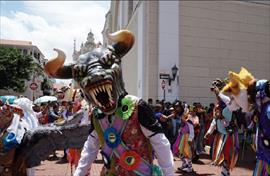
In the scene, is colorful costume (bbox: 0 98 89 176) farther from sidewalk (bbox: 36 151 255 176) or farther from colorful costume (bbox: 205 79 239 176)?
sidewalk (bbox: 36 151 255 176)

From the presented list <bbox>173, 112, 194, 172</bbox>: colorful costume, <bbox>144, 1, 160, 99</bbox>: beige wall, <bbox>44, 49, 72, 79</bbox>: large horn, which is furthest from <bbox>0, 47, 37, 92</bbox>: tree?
<bbox>44, 49, 72, 79</bbox>: large horn

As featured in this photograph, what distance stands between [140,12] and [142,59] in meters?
2.54

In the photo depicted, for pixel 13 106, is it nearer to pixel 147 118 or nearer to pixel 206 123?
pixel 147 118

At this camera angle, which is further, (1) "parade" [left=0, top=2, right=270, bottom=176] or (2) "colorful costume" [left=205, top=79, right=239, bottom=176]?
(2) "colorful costume" [left=205, top=79, right=239, bottom=176]

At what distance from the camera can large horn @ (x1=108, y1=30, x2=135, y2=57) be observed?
10.7 feet

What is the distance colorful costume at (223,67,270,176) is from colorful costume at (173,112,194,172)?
18.8 feet

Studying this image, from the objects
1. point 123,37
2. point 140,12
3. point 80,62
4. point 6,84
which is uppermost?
point 140,12

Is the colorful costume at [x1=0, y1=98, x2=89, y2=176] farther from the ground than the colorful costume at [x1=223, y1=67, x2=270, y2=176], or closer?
closer

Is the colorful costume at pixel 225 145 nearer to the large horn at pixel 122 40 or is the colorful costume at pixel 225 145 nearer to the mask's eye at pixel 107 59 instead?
the large horn at pixel 122 40

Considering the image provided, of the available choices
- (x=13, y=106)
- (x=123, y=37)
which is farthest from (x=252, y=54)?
(x=123, y=37)

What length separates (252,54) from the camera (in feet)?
65.4

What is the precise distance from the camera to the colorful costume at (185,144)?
957cm

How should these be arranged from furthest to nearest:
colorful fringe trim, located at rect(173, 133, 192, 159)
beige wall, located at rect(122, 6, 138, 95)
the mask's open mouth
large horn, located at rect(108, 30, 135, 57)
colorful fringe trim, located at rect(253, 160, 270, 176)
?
beige wall, located at rect(122, 6, 138, 95) → colorful fringe trim, located at rect(173, 133, 192, 159) → colorful fringe trim, located at rect(253, 160, 270, 176) → large horn, located at rect(108, 30, 135, 57) → the mask's open mouth

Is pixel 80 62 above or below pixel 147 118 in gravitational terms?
above
